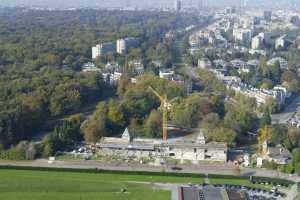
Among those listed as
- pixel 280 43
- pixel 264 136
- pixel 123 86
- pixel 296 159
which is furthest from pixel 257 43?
pixel 296 159

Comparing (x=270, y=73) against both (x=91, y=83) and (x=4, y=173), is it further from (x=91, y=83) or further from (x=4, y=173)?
(x=4, y=173)

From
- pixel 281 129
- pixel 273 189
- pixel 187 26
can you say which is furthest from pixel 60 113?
pixel 187 26

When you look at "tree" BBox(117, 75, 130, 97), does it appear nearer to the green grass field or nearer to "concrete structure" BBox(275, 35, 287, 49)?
the green grass field

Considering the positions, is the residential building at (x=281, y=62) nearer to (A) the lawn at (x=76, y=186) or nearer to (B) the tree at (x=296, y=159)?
(B) the tree at (x=296, y=159)

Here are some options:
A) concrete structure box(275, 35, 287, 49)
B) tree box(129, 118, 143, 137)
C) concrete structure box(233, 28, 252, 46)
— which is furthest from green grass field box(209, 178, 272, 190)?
concrete structure box(233, 28, 252, 46)

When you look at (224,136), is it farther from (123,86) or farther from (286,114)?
(123,86)

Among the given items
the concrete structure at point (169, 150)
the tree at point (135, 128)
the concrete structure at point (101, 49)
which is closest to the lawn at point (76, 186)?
the concrete structure at point (169, 150)
